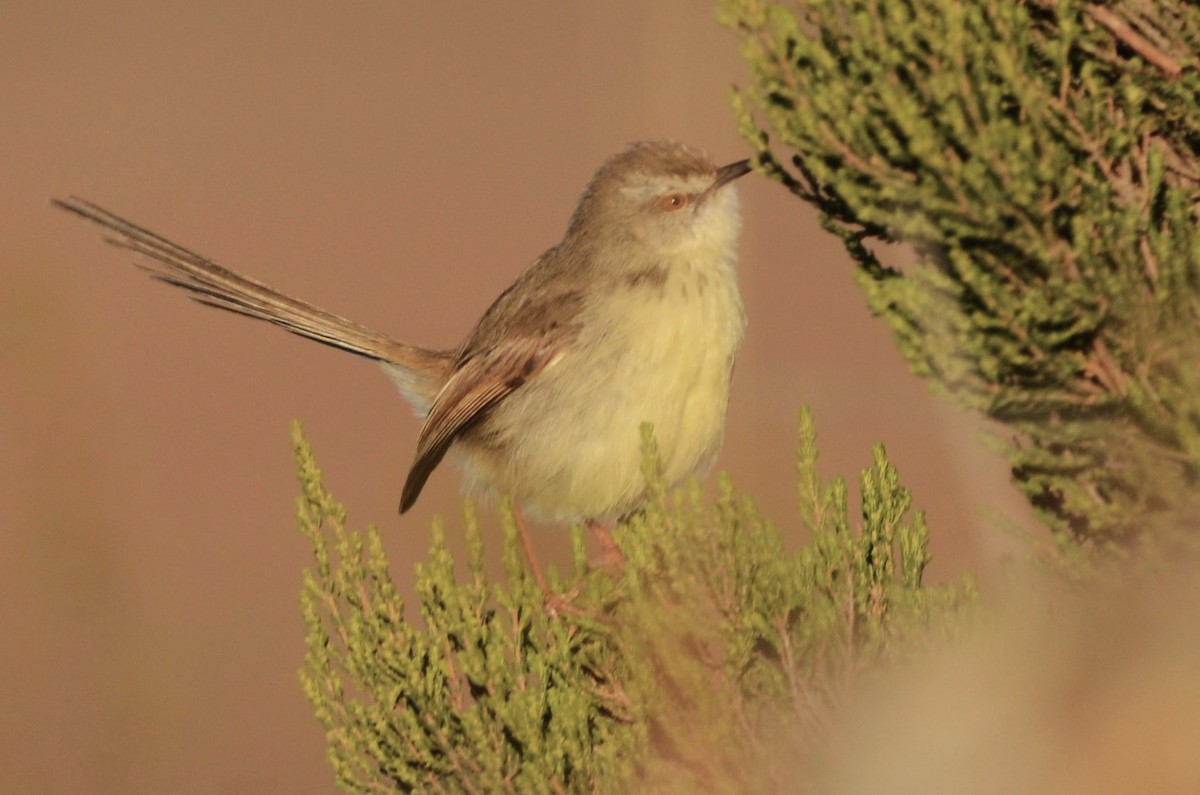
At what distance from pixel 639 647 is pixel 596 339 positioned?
64.8 inches

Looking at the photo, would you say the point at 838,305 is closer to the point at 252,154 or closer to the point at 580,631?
the point at 252,154

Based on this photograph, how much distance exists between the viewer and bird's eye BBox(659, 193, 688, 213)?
5.02 meters

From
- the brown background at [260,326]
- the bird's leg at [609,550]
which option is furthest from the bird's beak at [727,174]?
the bird's leg at [609,550]

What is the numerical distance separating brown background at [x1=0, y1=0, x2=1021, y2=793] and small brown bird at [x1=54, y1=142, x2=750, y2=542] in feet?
1.80

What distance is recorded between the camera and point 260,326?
44.1ft

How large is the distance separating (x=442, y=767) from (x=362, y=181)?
461 inches

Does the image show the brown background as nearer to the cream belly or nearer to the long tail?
the long tail

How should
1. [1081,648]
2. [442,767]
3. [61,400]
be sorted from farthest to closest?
[61,400] < [442,767] < [1081,648]

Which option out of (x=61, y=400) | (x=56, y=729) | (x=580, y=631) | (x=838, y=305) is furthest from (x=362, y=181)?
(x=580, y=631)

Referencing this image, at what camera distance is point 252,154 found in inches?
575

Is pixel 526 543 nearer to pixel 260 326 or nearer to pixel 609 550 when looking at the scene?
pixel 609 550

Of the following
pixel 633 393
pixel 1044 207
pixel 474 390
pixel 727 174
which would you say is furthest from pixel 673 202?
pixel 1044 207

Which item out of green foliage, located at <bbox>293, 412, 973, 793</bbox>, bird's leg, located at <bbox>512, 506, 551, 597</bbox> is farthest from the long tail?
green foliage, located at <bbox>293, 412, 973, 793</bbox>

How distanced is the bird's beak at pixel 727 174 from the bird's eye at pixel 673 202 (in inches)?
3.5
